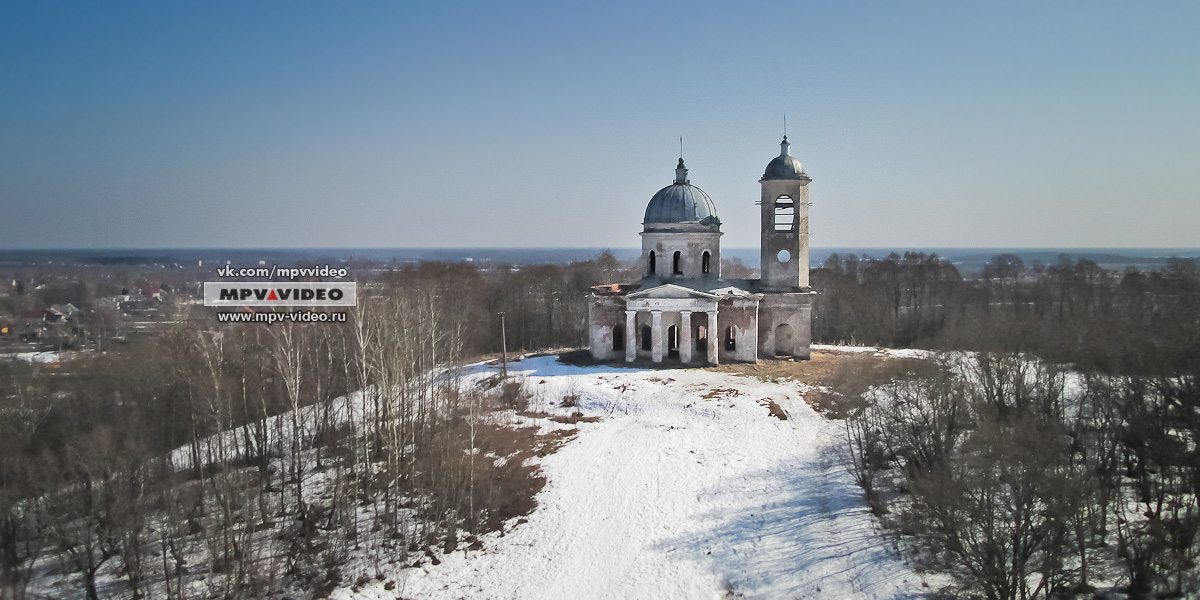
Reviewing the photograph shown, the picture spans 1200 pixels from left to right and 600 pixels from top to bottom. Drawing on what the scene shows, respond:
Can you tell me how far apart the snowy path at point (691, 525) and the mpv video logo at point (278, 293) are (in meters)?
11.0

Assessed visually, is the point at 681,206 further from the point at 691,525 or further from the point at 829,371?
the point at 691,525

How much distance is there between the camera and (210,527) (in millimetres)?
16516

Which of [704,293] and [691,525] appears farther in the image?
[704,293]

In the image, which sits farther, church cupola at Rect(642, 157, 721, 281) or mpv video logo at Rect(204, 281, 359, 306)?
church cupola at Rect(642, 157, 721, 281)

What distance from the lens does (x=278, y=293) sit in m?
27.5

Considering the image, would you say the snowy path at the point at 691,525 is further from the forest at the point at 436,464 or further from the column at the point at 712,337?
the column at the point at 712,337

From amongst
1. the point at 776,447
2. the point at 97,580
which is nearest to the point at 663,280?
the point at 776,447

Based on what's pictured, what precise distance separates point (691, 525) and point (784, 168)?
23.0 m

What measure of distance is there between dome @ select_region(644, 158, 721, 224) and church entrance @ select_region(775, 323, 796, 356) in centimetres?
692

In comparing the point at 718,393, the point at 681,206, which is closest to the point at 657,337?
the point at 718,393

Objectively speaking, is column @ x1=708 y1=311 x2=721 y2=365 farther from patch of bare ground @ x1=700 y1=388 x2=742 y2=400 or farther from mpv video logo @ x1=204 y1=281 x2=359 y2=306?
mpv video logo @ x1=204 y1=281 x2=359 y2=306

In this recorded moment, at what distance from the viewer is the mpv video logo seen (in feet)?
86.5

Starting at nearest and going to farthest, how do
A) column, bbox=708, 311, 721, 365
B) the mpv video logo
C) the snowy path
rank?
the snowy path → the mpv video logo → column, bbox=708, 311, 721, 365

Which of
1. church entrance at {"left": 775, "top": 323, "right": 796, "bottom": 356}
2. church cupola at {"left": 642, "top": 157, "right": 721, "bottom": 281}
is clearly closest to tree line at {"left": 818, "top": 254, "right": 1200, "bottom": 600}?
church entrance at {"left": 775, "top": 323, "right": 796, "bottom": 356}
